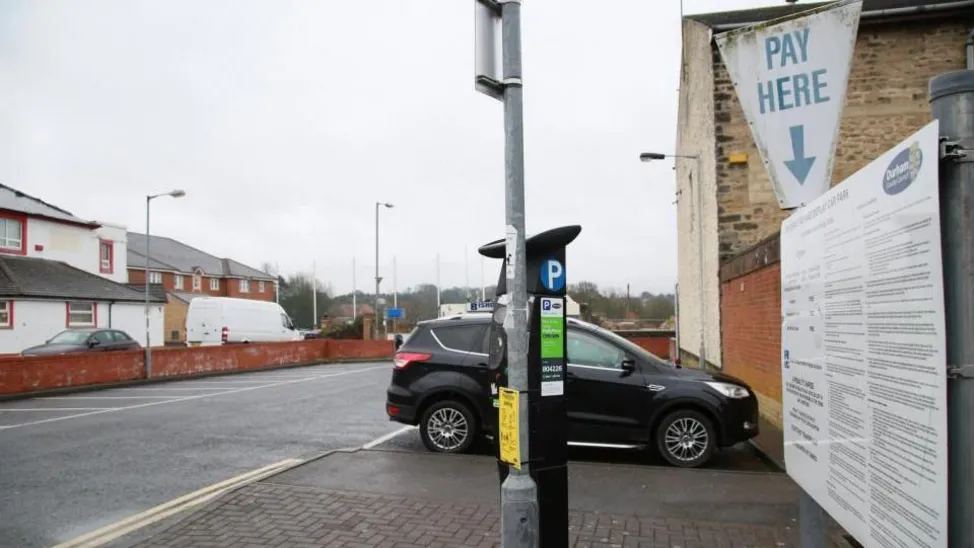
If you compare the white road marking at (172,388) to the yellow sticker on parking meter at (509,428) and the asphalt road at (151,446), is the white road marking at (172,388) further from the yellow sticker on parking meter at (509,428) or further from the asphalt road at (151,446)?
the yellow sticker on parking meter at (509,428)

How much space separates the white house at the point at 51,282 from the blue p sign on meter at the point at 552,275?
104 ft

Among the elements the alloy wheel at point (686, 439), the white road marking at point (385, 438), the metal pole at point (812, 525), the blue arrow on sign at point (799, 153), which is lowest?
the white road marking at point (385, 438)

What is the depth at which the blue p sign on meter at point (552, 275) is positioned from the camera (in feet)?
14.7

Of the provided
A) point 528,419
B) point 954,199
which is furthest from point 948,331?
point 528,419

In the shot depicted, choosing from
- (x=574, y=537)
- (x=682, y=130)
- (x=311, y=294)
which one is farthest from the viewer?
(x=311, y=294)

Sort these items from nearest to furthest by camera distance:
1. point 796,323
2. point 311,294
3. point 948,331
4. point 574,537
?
point 948,331 < point 796,323 < point 574,537 < point 311,294

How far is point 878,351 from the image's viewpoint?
273cm

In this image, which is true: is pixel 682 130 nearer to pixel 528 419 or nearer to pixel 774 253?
pixel 774 253

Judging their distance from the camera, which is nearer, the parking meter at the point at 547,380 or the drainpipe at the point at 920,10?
the parking meter at the point at 547,380

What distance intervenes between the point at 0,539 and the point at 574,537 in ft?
15.1

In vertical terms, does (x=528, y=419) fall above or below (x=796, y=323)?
below

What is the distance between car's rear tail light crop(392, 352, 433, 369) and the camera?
9.00 metres

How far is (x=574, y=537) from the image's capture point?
5.30m

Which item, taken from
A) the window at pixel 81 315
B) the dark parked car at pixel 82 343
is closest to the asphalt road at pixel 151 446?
the dark parked car at pixel 82 343
